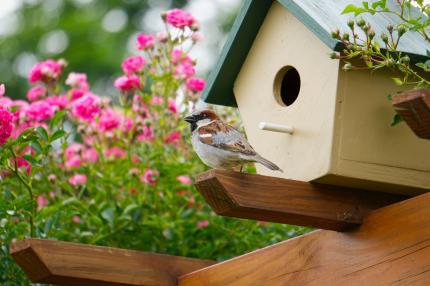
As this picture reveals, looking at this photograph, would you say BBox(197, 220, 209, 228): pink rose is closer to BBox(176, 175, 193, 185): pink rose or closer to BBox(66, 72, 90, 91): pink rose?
BBox(176, 175, 193, 185): pink rose

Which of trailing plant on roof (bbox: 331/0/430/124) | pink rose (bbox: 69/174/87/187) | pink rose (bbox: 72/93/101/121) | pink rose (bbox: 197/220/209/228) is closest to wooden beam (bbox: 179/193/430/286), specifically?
trailing plant on roof (bbox: 331/0/430/124)

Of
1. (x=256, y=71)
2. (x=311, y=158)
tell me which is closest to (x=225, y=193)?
(x=311, y=158)

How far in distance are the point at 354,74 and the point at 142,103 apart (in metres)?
1.43

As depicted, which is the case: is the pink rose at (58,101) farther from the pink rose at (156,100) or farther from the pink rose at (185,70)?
the pink rose at (185,70)

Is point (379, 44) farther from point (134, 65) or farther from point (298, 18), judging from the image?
point (134, 65)

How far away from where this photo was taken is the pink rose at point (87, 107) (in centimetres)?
371

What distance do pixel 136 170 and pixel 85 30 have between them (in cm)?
617

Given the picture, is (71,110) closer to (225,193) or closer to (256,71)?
(256,71)

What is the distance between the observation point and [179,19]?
3.78 meters

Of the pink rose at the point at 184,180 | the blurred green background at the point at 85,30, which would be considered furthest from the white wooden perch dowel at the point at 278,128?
the blurred green background at the point at 85,30

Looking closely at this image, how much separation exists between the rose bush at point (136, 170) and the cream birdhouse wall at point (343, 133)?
2.80 ft

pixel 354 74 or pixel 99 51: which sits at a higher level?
pixel 354 74

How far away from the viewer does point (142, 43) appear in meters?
3.84

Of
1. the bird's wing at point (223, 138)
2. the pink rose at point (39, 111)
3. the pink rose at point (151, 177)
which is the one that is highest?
the bird's wing at point (223, 138)
